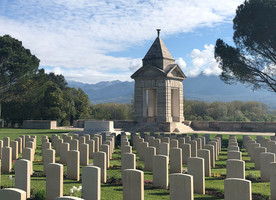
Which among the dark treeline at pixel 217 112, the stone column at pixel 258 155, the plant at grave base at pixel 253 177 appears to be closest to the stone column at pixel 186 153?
the stone column at pixel 258 155

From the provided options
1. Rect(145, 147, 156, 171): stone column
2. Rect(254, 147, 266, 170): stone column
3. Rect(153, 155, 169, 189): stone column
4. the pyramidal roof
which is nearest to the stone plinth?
the pyramidal roof

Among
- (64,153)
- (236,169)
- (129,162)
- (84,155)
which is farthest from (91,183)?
(64,153)

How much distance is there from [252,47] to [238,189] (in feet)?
59.6

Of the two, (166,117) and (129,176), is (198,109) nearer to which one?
(166,117)

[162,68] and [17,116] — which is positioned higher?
[162,68]

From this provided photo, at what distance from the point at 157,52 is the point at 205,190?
20.8 m

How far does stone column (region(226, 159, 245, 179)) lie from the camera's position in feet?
21.4

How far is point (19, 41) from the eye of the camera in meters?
30.8

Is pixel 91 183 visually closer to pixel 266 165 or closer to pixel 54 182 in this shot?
pixel 54 182

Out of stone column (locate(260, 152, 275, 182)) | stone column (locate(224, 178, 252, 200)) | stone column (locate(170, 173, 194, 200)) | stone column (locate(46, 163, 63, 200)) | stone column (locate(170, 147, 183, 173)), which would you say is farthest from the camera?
stone column (locate(170, 147, 183, 173))

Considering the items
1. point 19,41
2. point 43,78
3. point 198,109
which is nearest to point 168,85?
point 43,78

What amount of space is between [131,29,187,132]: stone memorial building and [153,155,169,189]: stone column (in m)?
17.5

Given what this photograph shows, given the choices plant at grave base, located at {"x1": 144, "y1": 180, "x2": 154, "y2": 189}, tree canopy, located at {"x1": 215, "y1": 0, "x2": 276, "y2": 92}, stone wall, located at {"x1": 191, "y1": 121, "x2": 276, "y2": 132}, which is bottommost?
plant at grave base, located at {"x1": 144, "y1": 180, "x2": 154, "y2": 189}

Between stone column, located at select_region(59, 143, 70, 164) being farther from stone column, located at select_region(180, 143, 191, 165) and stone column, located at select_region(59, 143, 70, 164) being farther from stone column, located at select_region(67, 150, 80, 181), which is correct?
stone column, located at select_region(180, 143, 191, 165)
